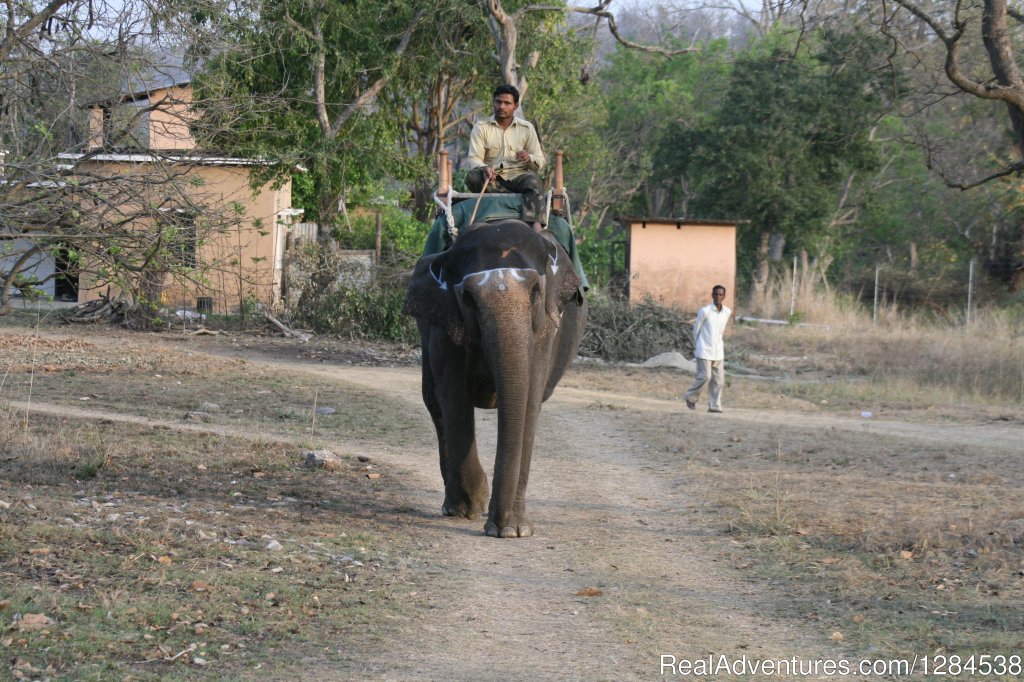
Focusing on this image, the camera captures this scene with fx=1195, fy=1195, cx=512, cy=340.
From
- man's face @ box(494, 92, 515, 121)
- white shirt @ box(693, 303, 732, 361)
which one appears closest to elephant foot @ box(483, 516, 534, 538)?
man's face @ box(494, 92, 515, 121)

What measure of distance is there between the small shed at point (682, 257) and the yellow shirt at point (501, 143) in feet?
81.2

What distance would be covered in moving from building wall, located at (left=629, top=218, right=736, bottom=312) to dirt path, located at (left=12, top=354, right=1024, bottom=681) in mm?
22828

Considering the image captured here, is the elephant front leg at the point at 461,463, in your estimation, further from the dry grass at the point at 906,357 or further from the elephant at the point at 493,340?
the dry grass at the point at 906,357

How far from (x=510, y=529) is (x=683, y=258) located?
27.6 m

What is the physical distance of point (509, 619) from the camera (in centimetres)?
665

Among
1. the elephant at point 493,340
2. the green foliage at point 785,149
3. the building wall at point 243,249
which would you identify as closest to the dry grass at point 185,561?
the elephant at point 493,340

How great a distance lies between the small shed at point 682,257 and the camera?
3534 cm

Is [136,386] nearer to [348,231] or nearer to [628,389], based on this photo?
[628,389]

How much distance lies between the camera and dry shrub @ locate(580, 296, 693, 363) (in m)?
26.1

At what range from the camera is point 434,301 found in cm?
888

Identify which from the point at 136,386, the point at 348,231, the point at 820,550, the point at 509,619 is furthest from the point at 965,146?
the point at 509,619

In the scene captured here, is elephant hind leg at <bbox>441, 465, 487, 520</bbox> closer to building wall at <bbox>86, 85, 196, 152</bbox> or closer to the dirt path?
the dirt path

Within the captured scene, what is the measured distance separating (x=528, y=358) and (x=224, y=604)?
2.93 m

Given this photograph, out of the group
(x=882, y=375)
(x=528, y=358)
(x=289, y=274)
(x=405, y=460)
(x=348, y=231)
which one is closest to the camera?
(x=528, y=358)
